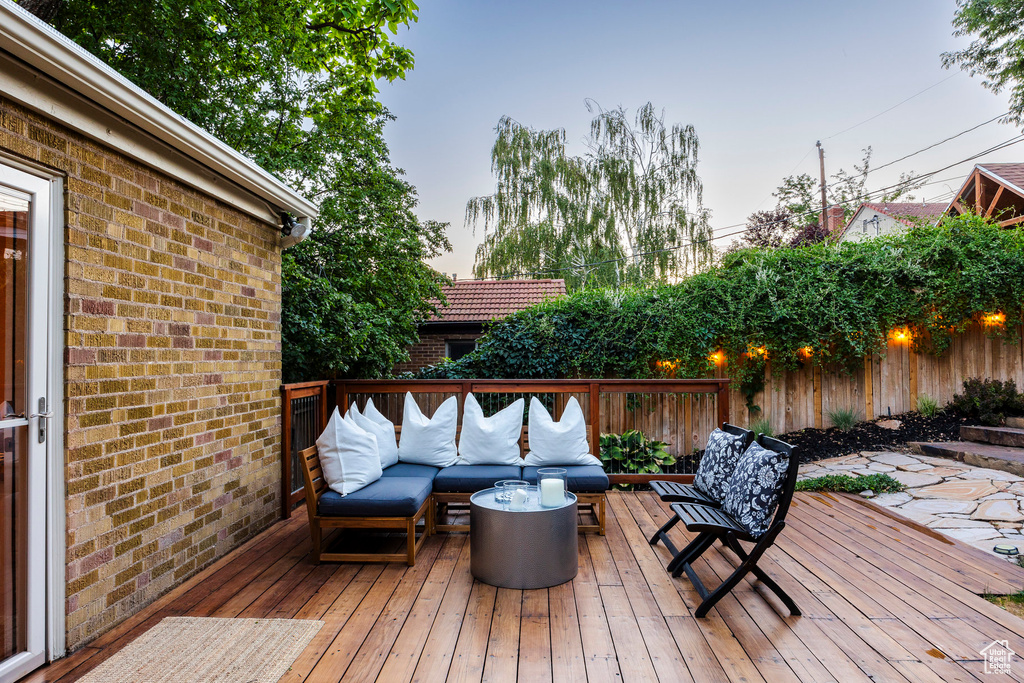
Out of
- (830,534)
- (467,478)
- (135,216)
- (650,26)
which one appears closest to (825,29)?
(650,26)

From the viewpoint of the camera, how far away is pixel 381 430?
171 inches

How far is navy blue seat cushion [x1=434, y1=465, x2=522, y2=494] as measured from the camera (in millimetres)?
4004

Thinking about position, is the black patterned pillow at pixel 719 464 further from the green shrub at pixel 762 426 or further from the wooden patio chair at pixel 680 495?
the green shrub at pixel 762 426

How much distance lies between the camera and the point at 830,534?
403 cm

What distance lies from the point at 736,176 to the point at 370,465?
11.9m

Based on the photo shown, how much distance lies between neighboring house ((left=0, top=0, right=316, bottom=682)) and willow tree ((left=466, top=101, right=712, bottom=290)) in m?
9.25

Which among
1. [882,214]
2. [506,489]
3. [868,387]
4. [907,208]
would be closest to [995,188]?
[882,214]

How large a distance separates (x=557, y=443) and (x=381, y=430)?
1469 millimetres

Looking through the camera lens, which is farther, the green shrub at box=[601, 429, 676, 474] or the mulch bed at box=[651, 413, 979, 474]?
the mulch bed at box=[651, 413, 979, 474]

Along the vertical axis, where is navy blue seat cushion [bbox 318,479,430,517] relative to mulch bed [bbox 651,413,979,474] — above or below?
above

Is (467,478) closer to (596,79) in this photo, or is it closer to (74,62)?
(74,62)

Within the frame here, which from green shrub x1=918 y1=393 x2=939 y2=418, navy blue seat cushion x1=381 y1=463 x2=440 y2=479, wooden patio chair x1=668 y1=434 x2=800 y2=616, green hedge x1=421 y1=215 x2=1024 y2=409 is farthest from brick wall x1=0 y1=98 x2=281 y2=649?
green shrub x1=918 y1=393 x2=939 y2=418

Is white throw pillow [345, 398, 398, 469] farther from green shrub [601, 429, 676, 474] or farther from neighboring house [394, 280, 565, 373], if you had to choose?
neighboring house [394, 280, 565, 373]

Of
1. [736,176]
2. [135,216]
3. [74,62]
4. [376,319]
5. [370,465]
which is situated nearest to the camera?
[74,62]
